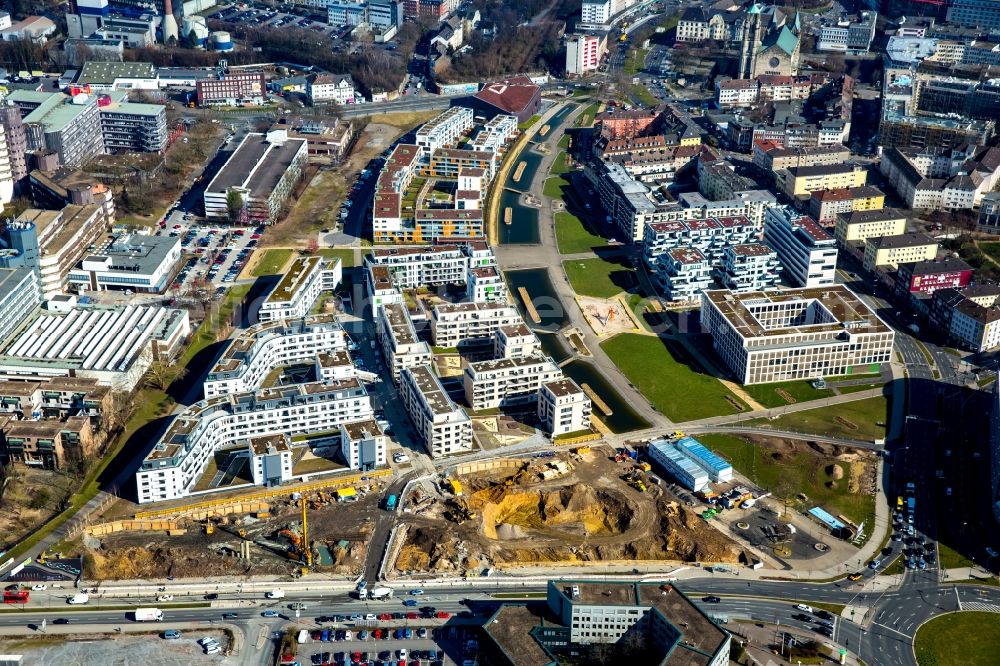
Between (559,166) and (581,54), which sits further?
(581,54)

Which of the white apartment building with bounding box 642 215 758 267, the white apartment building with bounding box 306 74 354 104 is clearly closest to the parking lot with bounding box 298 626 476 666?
the white apartment building with bounding box 642 215 758 267

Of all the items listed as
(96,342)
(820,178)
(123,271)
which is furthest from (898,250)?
(96,342)

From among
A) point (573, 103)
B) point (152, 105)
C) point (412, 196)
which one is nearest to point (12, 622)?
point (412, 196)

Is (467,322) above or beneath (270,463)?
above

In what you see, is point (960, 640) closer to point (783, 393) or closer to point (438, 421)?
point (783, 393)

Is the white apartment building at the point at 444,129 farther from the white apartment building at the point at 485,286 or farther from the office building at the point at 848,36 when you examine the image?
the office building at the point at 848,36

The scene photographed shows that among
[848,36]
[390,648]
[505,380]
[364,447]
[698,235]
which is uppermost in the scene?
[848,36]
